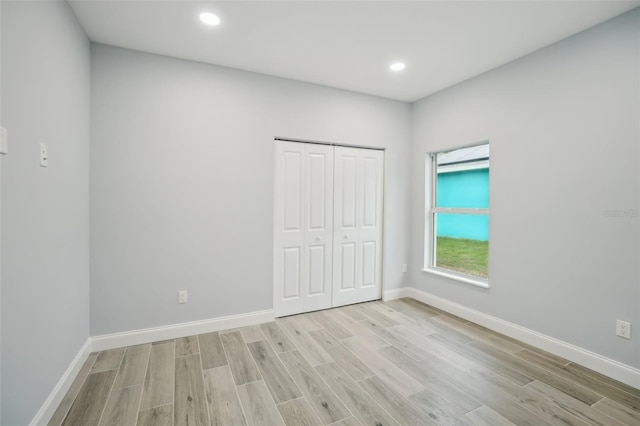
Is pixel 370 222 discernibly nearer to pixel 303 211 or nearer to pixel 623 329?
pixel 303 211

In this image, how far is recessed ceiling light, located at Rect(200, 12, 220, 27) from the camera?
2.16 meters

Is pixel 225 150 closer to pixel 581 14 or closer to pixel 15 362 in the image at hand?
pixel 15 362

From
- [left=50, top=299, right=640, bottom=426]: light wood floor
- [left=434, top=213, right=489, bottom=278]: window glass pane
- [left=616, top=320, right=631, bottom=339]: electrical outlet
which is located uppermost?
[left=434, top=213, right=489, bottom=278]: window glass pane

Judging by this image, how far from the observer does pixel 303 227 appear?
11.1ft

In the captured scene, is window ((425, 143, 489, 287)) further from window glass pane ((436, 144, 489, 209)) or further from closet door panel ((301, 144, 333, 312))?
closet door panel ((301, 144, 333, 312))

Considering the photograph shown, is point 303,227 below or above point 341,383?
above

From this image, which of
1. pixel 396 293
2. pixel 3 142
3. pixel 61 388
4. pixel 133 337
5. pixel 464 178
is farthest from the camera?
pixel 396 293

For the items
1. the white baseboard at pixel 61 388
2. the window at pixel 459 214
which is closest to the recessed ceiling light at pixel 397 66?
the window at pixel 459 214

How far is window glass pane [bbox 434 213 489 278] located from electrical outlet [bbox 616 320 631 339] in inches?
56.7

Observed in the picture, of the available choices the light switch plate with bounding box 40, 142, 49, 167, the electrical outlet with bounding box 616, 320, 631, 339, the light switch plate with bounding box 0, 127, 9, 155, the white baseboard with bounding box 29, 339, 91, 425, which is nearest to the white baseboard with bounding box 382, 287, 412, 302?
the electrical outlet with bounding box 616, 320, 631, 339

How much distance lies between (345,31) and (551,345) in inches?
125

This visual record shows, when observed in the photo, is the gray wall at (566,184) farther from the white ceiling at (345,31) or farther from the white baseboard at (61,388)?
the white baseboard at (61,388)

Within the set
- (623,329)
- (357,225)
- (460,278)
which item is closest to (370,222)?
(357,225)

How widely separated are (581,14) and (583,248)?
176 centimetres
